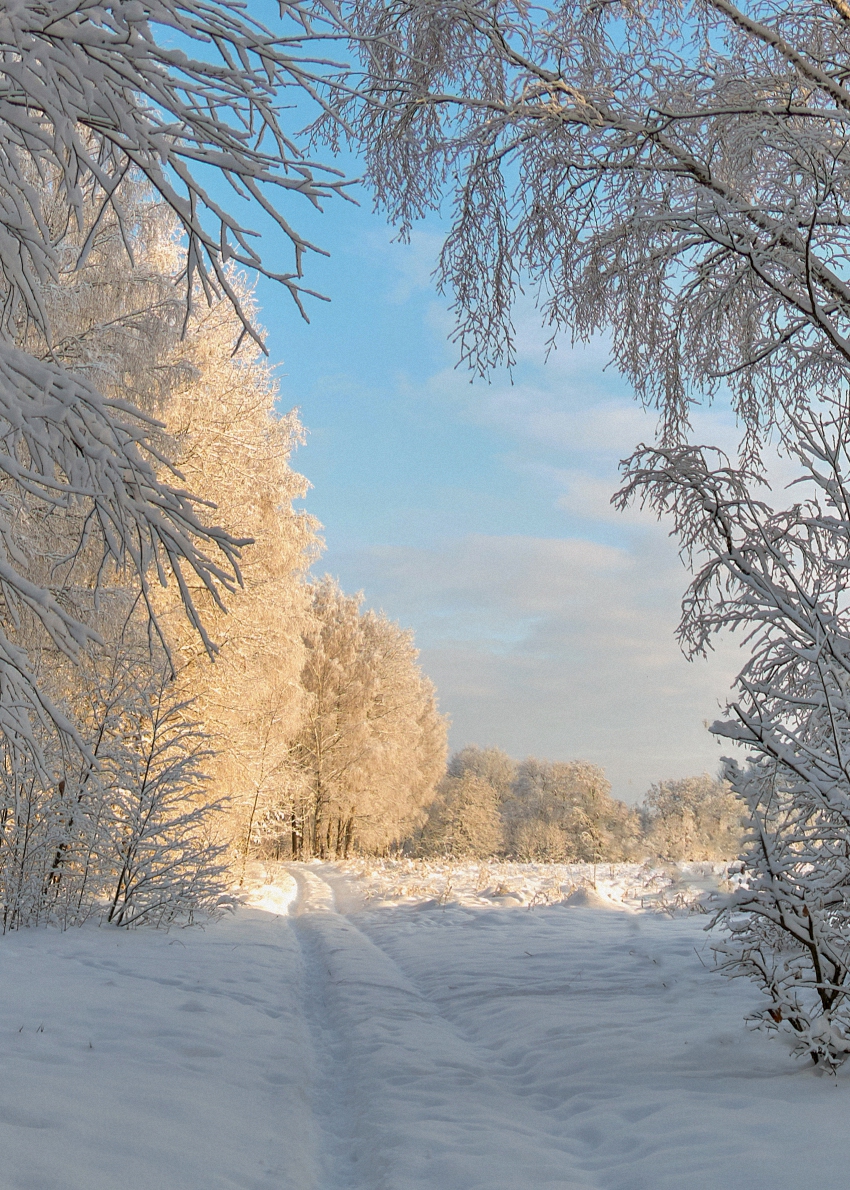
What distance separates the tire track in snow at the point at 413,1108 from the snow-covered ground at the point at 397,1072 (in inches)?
0.6

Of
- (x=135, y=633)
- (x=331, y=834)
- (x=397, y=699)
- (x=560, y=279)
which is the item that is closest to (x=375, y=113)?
(x=560, y=279)

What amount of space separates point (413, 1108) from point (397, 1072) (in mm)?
543

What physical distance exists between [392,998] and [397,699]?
22420mm

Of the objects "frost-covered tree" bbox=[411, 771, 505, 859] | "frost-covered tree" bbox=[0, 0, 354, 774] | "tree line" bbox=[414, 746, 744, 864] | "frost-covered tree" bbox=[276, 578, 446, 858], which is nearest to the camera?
"frost-covered tree" bbox=[0, 0, 354, 774]

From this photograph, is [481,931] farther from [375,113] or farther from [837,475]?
[375,113]

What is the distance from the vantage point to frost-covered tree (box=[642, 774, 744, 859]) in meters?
31.7

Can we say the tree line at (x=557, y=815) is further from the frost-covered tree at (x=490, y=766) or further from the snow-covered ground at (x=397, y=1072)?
the snow-covered ground at (x=397, y=1072)

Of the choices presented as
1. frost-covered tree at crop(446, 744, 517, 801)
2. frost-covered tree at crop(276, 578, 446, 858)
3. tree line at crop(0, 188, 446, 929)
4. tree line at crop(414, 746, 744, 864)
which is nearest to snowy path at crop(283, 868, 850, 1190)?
tree line at crop(0, 188, 446, 929)

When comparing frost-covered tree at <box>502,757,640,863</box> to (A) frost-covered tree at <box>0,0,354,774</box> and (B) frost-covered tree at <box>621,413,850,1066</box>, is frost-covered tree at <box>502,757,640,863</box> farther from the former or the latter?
(A) frost-covered tree at <box>0,0,354,774</box>

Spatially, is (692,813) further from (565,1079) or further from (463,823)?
(565,1079)

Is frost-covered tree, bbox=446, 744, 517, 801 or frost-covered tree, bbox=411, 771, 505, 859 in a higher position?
frost-covered tree, bbox=446, 744, 517, 801

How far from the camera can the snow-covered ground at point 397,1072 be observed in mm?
2893

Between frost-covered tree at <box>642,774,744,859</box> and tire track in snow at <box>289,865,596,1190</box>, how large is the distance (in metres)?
24.1

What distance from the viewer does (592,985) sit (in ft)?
19.2
